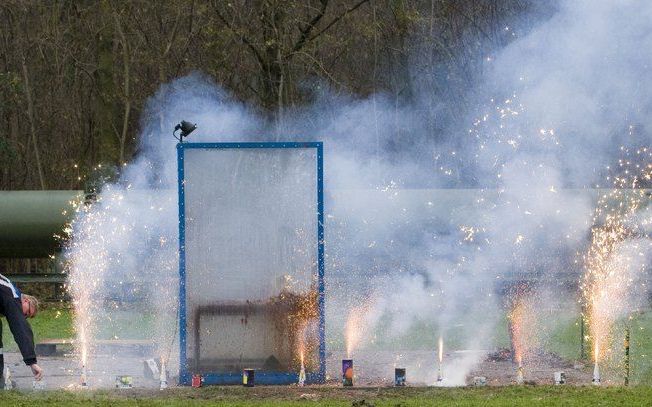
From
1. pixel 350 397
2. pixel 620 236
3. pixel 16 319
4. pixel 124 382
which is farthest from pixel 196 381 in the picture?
pixel 620 236

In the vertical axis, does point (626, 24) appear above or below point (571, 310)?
above

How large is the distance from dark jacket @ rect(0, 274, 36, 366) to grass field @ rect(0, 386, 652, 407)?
2.01 meters

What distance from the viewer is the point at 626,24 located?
17.7 metres

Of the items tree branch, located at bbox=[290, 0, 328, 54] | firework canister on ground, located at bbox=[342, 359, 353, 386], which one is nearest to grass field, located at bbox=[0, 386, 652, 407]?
firework canister on ground, located at bbox=[342, 359, 353, 386]

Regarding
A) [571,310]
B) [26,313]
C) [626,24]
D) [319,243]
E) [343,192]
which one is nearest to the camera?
[26,313]

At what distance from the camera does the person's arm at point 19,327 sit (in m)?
9.48

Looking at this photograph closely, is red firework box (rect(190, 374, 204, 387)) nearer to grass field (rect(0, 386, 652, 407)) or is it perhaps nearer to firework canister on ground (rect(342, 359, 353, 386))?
grass field (rect(0, 386, 652, 407))

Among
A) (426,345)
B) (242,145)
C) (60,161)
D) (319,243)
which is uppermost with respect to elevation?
(60,161)

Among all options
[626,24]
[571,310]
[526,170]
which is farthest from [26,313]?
[571,310]

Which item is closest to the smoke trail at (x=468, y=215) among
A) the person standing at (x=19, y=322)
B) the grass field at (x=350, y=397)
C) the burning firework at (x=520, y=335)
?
the burning firework at (x=520, y=335)

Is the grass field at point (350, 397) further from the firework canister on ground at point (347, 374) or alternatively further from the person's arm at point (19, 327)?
the person's arm at point (19, 327)

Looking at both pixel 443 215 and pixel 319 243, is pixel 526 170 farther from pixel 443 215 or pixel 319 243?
pixel 319 243

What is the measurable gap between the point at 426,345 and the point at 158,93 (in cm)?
1518

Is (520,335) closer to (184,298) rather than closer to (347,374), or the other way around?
(347,374)
